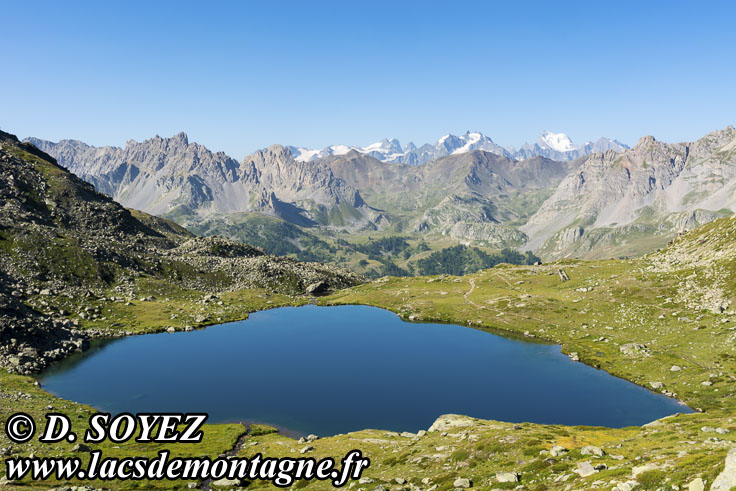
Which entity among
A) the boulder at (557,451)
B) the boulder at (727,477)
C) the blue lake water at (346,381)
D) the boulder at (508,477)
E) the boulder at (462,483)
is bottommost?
the blue lake water at (346,381)

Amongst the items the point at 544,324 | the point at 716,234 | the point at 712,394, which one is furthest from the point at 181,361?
the point at 716,234

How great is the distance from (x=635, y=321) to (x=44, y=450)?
451ft

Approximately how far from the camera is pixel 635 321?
125 metres

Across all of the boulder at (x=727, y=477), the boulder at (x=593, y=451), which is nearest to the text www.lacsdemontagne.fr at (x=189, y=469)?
the boulder at (x=593, y=451)

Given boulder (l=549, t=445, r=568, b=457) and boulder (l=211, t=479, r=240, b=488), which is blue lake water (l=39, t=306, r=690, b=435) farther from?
boulder (l=549, t=445, r=568, b=457)

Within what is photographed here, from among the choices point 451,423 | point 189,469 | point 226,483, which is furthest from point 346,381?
point 226,483

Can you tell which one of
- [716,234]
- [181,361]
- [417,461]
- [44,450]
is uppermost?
[716,234]

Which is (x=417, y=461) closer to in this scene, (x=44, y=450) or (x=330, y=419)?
(x=330, y=419)

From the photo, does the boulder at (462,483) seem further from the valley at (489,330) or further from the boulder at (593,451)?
the boulder at (593,451)

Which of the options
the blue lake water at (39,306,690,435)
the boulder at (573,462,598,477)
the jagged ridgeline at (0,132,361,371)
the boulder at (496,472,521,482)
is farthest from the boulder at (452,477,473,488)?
the jagged ridgeline at (0,132,361,371)
